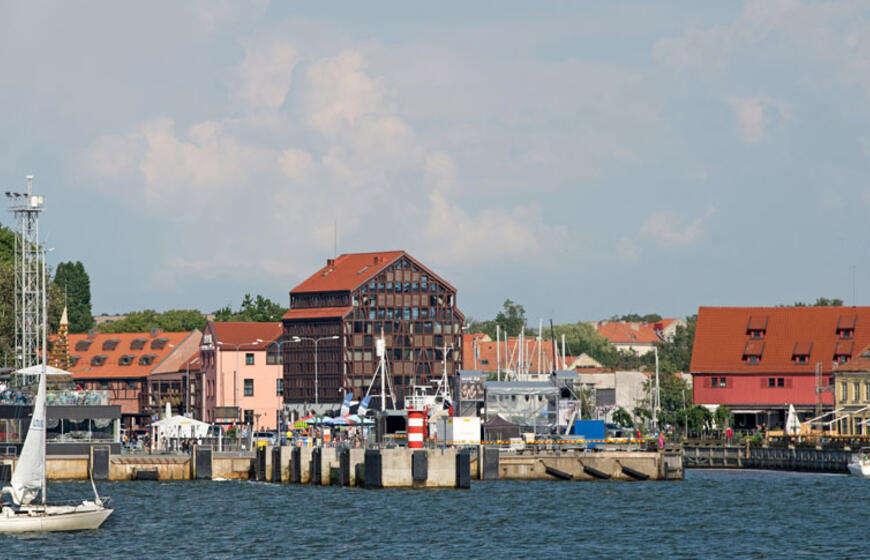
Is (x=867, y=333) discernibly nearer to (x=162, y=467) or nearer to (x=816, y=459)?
(x=816, y=459)

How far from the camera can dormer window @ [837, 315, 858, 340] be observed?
5645 inches

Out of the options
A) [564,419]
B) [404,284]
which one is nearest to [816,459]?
[564,419]

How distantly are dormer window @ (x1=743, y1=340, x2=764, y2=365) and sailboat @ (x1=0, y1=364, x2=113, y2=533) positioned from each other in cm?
8416

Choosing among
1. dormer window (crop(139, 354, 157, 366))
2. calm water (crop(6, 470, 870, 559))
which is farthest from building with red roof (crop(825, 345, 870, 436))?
dormer window (crop(139, 354, 157, 366))

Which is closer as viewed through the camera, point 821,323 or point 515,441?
point 515,441

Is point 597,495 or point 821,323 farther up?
point 821,323

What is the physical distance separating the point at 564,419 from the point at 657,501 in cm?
3360

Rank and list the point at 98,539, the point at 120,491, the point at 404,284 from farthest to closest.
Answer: the point at 404,284, the point at 120,491, the point at 98,539

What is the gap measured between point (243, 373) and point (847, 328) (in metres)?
70.3

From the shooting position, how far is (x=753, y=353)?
144 meters

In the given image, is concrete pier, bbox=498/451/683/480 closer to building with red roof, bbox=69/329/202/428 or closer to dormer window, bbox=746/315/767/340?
dormer window, bbox=746/315/767/340

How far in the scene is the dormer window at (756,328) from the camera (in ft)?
479

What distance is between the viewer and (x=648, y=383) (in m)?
191

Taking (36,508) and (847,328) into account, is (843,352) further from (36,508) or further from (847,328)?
(36,508)
